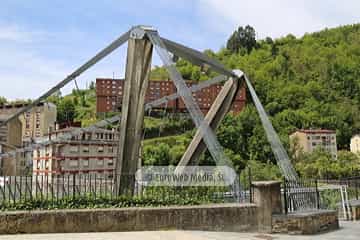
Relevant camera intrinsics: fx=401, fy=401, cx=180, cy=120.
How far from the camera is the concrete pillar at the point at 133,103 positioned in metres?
12.0

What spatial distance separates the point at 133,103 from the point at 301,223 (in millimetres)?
5944

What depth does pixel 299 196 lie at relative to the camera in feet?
40.1

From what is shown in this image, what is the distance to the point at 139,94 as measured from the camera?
1253 cm

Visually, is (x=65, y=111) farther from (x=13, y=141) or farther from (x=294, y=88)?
(x=294, y=88)

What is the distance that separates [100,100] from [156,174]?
4359 cm

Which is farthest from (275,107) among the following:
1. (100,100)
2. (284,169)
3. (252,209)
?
(252,209)

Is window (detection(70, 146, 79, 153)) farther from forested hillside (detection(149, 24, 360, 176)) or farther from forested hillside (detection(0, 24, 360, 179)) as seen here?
forested hillside (detection(149, 24, 360, 176))

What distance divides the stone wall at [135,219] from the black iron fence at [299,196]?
1.71 metres

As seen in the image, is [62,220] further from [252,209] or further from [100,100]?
[100,100]

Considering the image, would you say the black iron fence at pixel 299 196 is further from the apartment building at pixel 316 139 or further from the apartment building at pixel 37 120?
the apartment building at pixel 37 120

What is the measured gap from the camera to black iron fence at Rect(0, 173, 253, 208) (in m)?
9.04

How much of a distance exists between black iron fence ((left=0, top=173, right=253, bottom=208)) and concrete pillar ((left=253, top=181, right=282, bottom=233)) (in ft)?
0.76

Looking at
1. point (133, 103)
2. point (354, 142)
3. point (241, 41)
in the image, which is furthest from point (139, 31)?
point (241, 41)

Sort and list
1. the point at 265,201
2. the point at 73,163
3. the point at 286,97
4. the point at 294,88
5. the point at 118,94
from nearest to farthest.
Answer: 1. the point at 265,201
2. the point at 73,163
3. the point at 118,94
4. the point at 286,97
5. the point at 294,88
